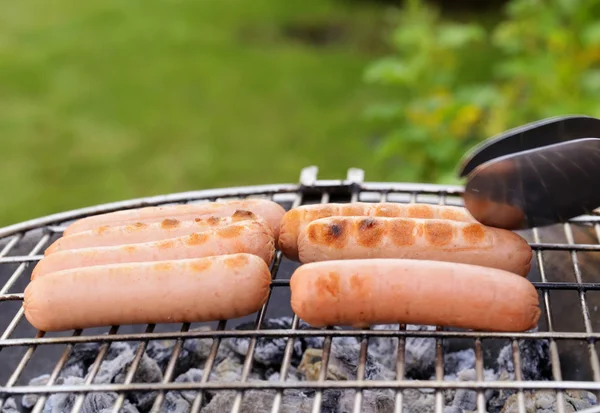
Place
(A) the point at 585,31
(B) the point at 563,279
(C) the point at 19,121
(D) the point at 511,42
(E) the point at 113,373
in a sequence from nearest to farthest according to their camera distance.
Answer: (E) the point at 113,373 → (B) the point at 563,279 → (A) the point at 585,31 → (D) the point at 511,42 → (C) the point at 19,121

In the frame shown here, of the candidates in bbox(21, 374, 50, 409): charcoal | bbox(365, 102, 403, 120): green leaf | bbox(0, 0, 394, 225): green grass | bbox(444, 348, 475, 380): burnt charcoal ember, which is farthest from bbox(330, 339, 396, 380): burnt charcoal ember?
bbox(0, 0, 394, 225): green grass

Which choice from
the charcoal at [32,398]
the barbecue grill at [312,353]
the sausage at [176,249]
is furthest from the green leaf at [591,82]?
the charcoal at [32,398]

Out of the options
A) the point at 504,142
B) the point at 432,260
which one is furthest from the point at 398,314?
the point at 504,142

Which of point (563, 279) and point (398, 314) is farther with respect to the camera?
point (563, 279)

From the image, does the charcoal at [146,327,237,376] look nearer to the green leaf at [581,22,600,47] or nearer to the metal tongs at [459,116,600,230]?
the metal tongs at [459,116,600,230]

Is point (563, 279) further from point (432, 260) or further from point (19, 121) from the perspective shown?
point (19, 121)

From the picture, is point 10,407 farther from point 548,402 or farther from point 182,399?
point 548,402

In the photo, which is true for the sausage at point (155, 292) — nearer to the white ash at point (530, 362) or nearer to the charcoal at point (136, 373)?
the charcoal at point (136, 373)
